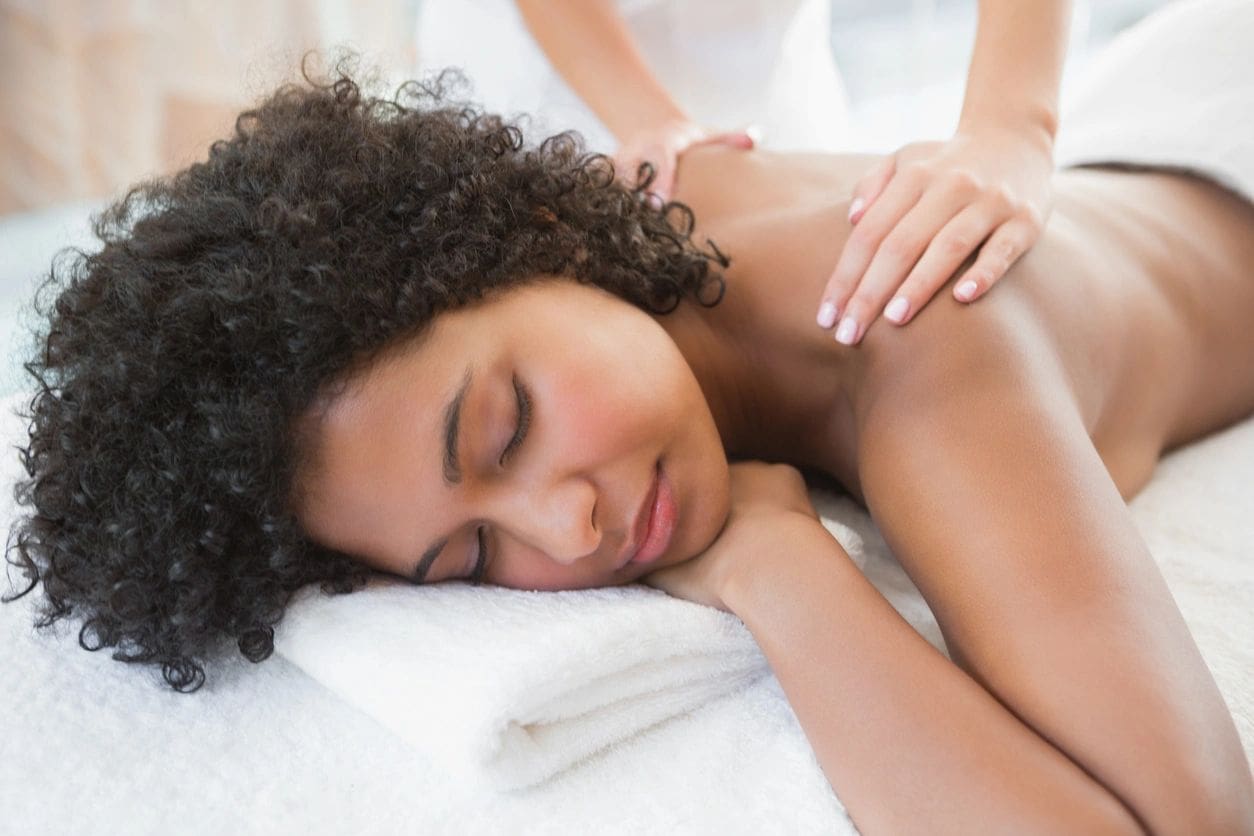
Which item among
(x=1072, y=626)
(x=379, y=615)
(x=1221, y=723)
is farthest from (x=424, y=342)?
(x=1221, y=723)

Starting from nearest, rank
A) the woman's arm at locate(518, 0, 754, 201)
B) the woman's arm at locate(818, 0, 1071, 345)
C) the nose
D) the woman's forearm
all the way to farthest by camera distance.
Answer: the woman's forearm, the nose, the woman's arm at locate(818, 0, 1071, 345), the woman's arm at locate(518, 0, 754, 201)

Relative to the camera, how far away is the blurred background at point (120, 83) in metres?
1.54

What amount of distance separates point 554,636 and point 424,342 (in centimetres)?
27

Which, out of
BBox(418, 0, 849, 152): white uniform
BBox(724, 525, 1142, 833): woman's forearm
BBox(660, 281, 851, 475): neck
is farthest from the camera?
BBox(418, 0, 849, 152): white uniform

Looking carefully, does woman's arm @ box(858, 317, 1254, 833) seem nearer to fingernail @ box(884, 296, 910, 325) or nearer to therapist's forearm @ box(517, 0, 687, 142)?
fingernail @ box(884, 296, 910, 325)

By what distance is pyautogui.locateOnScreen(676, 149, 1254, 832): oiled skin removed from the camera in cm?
70

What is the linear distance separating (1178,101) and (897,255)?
692 millimetres

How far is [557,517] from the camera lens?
833mm

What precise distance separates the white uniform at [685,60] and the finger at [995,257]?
0.68 meters

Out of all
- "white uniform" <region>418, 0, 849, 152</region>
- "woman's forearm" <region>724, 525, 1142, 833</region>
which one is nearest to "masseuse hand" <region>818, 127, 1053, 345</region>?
"woman's forearm" <region>724, 525, 1142, 833</region>

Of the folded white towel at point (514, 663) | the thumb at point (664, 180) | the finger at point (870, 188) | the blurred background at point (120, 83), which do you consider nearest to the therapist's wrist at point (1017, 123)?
the finger at point (870, 188)

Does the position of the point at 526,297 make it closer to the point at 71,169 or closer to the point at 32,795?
the point at 32,795

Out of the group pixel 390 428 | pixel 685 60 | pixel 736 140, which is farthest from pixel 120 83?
pixel 390 428

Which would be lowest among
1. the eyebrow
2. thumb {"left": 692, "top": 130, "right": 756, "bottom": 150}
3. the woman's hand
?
the woman's hand
